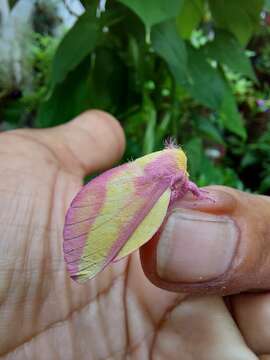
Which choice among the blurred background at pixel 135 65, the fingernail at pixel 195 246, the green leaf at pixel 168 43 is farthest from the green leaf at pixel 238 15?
the fingernail at pixel 195 246

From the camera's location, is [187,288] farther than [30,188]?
→ No

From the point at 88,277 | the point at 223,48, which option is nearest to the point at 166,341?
the point at 88,277

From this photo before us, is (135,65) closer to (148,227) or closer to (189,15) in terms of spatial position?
(189,15)

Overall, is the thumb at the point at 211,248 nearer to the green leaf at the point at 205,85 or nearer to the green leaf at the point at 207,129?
the green leaf at the point at 205,85

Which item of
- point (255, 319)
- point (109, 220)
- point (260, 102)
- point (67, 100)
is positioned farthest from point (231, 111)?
point (260, 102)

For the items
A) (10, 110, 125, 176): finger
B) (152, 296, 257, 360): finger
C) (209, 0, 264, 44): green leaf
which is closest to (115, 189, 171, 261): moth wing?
(152, 296, 257, 360): finger

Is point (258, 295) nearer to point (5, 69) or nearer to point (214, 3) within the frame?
point (214, 3)
